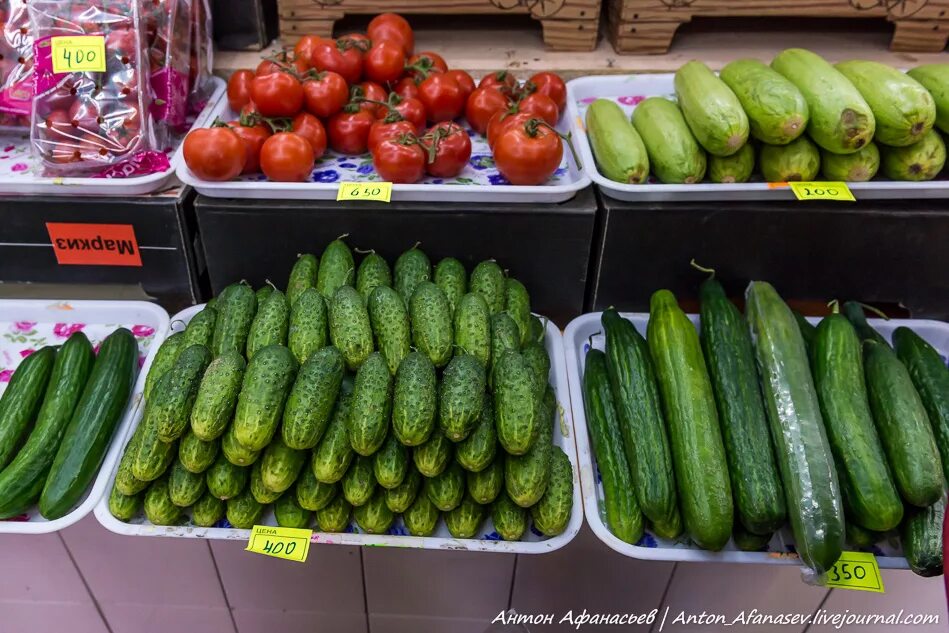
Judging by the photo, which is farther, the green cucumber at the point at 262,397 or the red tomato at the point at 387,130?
the red tomato at the point at 387,130

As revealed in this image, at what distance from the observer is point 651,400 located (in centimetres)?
156

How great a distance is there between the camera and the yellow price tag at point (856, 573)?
4.54 ft

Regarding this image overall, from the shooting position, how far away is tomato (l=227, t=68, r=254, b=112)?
2.02 metres

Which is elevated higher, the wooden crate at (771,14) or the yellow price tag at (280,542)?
the wooden crate at (771,14)

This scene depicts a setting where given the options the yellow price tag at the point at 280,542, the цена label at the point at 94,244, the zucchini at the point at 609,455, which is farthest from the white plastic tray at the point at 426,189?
the yellow price tag at the point at 280,542

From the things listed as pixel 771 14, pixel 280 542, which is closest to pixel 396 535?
pixel 280 542

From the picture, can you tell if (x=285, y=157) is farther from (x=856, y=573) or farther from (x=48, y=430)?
(x=856, y=573)

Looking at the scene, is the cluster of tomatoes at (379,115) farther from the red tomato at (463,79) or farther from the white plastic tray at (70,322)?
the white plastic tray at (70,322)

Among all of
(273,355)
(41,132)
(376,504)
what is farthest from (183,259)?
(376,504)

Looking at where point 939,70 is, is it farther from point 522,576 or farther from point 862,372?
point 522,576

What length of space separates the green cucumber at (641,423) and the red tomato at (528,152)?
1.46 feet

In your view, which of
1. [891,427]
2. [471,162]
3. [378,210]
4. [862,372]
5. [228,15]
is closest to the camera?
[891,427]

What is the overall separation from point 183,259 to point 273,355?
2.12ft

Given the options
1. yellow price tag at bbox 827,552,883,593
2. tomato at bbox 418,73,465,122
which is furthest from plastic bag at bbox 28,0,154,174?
yellow price tag at bbox 827,552,883,593
